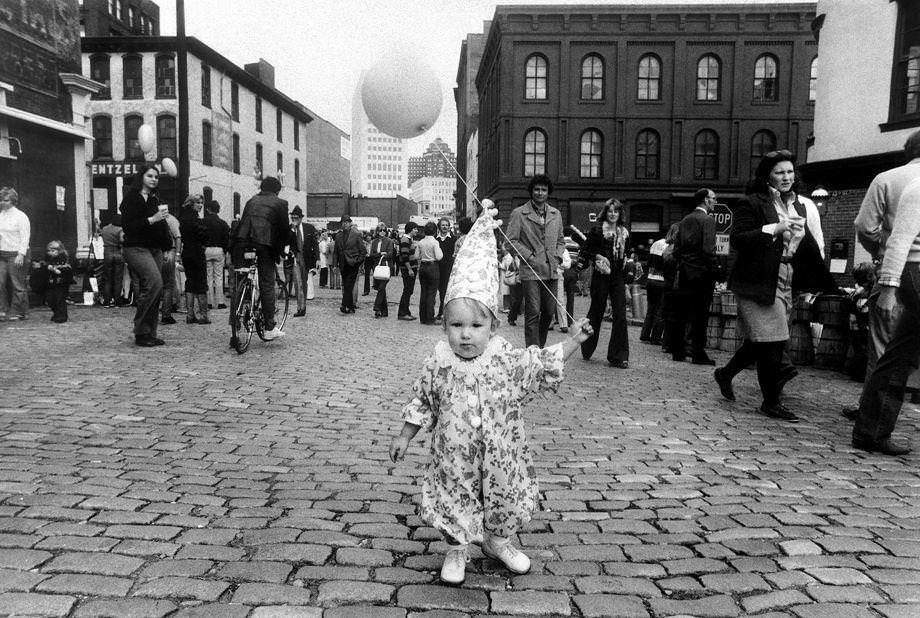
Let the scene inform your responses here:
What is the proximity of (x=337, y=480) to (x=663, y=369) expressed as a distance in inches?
202

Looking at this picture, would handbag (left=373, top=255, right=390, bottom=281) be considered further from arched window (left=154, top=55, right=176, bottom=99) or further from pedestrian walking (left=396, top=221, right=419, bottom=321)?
arched window (left=154, top=55, right=176, bottom=99)

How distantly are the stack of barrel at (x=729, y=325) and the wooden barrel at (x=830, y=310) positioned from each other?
131 cm

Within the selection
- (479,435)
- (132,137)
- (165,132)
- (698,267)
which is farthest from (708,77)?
(479,435)

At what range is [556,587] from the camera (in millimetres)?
2688

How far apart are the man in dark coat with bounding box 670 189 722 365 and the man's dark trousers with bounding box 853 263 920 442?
148 inches

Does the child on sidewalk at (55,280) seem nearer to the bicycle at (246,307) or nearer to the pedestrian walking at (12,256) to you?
the pedestrian walking at (12,256)

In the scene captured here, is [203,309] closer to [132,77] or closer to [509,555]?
[509,555]

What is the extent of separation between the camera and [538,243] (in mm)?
7988

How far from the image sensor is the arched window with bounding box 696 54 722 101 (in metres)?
37.9

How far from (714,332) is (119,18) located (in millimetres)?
43998

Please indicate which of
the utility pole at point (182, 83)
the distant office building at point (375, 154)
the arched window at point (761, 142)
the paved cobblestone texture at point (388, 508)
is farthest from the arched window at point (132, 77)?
the paved cobblestone texture at point (388, 508)

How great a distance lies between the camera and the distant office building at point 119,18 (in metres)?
39.2

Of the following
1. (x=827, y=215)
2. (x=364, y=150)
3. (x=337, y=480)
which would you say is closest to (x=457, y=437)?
(x=337, y=480)

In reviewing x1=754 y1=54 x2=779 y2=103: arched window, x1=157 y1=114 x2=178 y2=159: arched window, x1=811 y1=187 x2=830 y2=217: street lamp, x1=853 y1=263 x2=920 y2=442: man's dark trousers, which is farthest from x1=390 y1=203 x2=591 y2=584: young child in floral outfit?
x1=754 y1=54 x2=779 y2=103: arched window
